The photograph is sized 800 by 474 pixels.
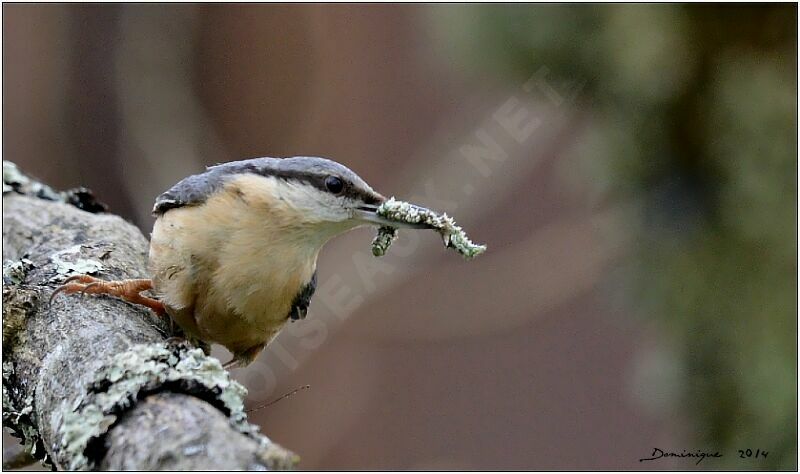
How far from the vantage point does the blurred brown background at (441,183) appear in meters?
3.44

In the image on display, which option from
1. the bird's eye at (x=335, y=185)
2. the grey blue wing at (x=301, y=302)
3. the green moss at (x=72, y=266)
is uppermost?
the bird's eye at (x=335, y=185)

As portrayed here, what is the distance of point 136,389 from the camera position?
1309mm

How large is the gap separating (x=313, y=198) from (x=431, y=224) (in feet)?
1.03

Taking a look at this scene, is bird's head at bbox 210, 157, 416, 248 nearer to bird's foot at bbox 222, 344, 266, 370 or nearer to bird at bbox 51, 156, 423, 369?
bird at bbox 51, 156, 423, 369

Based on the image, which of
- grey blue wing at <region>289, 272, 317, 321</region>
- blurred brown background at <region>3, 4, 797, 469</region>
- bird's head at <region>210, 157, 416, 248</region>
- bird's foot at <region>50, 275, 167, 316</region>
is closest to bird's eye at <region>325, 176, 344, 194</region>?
bird's head at <region>210, 157, 416, 248</region>

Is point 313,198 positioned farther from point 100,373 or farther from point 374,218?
point 100,373

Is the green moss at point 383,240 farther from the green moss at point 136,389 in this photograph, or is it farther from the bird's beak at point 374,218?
the green moss at point 136,389

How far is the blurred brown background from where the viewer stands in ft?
11.3

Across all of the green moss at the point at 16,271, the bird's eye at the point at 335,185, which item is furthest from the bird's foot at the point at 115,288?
the bird's eye at the point at 335,185

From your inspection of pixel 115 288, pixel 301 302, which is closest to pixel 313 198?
pixel 301 302

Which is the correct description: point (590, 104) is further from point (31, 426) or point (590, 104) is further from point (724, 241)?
point (31, 426)

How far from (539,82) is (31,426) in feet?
8.61

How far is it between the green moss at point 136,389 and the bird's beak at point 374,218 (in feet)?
2.25

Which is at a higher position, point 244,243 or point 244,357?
point 244,243
